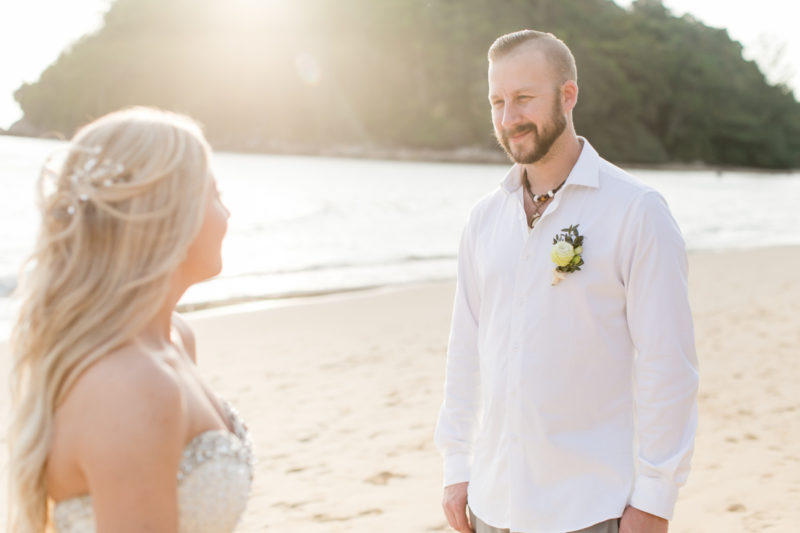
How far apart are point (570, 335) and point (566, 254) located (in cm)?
24

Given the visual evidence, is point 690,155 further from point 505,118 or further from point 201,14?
point 505,118

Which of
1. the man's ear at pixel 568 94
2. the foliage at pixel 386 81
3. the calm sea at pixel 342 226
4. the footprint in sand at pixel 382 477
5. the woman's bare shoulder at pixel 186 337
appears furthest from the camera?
the foliage at pixel 386 81

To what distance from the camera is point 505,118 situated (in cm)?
237

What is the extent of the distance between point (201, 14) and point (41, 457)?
385 ft

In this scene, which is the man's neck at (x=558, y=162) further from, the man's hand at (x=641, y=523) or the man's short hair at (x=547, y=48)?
the man's hand at (x=641, y=523)

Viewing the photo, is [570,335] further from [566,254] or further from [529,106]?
[529,106]

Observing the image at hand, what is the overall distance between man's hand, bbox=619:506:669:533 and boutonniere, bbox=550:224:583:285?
673 millimetres

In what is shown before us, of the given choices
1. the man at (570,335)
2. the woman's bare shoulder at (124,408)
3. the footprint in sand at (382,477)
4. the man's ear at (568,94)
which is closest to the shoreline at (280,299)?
the footprint in sand at (382,477)

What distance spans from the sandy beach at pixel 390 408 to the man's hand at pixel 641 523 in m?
1.61

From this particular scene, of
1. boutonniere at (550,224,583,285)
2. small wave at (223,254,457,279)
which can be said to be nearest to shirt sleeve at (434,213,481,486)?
boutonniere at (550,224,583,285)

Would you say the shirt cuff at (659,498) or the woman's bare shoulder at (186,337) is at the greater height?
the woman's bare shoulder at (186,337)

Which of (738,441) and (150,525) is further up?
(150,525)

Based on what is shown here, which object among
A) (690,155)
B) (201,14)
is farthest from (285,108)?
(690,155)

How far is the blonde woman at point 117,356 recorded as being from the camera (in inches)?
54.4
